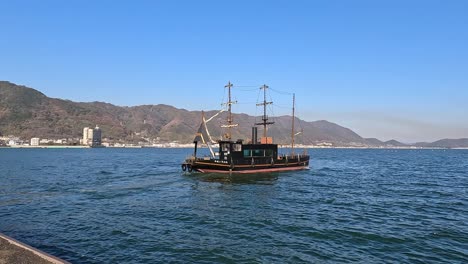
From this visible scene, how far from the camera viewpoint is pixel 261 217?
2458cm

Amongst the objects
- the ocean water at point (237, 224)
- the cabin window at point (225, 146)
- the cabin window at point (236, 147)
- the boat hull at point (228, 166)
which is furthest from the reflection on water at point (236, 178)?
the ocean water at point (237, 224)

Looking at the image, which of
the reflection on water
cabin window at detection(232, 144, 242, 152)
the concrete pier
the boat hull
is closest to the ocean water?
the concrete pier

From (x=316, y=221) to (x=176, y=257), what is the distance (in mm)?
11245

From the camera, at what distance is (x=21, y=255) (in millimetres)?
11859

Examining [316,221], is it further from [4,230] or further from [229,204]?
[4,230]

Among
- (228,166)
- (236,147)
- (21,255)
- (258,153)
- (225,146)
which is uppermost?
(225,146)

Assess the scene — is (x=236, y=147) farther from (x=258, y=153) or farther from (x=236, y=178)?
(x=236, y=178)

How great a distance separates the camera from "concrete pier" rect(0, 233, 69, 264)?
1123 cm

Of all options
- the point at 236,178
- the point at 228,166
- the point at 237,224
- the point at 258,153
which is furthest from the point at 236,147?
the point at 237,224

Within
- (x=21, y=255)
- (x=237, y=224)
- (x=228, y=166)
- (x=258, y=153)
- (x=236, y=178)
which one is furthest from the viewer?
(x=258, y=153)

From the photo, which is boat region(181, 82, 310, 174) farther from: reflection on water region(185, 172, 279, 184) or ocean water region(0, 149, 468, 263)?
ocean water region(0, 149, 468, 263)

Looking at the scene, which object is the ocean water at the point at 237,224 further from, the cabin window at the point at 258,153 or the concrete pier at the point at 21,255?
the cabin window at the point at 258,153

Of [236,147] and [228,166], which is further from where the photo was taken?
[236,147]

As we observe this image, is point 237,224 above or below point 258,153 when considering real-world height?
below
